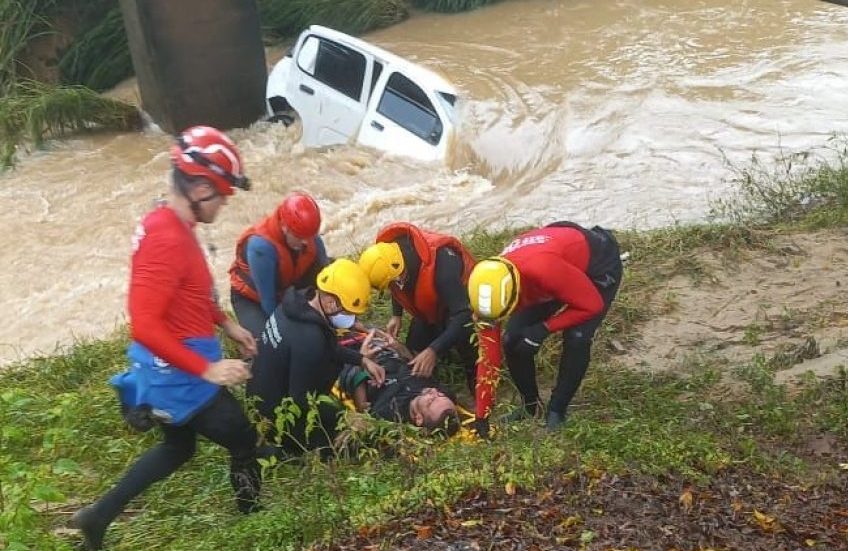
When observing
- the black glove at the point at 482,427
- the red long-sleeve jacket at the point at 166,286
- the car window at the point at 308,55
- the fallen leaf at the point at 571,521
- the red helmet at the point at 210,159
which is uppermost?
the red helmet at the point at 210,159

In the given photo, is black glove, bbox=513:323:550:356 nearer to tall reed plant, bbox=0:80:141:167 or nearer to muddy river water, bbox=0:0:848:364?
muddy river water, bbox=0:0:848:364

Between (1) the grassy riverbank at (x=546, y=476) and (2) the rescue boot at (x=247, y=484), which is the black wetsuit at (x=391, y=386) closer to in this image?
(1) the grassy riverbank at (x=546, y=476)

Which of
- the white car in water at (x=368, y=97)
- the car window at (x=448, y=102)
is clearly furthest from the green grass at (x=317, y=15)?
the car window at (x=448, y=102)

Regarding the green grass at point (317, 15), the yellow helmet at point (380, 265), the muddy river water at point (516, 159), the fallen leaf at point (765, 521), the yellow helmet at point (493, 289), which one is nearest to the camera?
the fallen leaf at point (765, 521)

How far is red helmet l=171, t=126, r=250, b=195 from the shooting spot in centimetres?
354

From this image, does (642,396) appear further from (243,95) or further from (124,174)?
(243,95)

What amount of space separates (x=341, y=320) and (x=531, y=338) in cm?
91

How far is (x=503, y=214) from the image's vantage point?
952cm

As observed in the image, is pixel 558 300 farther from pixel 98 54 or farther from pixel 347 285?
pixel 98 54

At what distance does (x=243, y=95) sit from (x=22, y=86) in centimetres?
307

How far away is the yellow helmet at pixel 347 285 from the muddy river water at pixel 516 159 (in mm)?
4199

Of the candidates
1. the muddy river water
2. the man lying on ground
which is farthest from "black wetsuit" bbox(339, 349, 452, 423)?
the muddy river water

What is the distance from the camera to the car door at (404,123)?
10.0m

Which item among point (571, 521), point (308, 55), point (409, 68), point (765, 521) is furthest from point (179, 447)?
point (308, 55)
